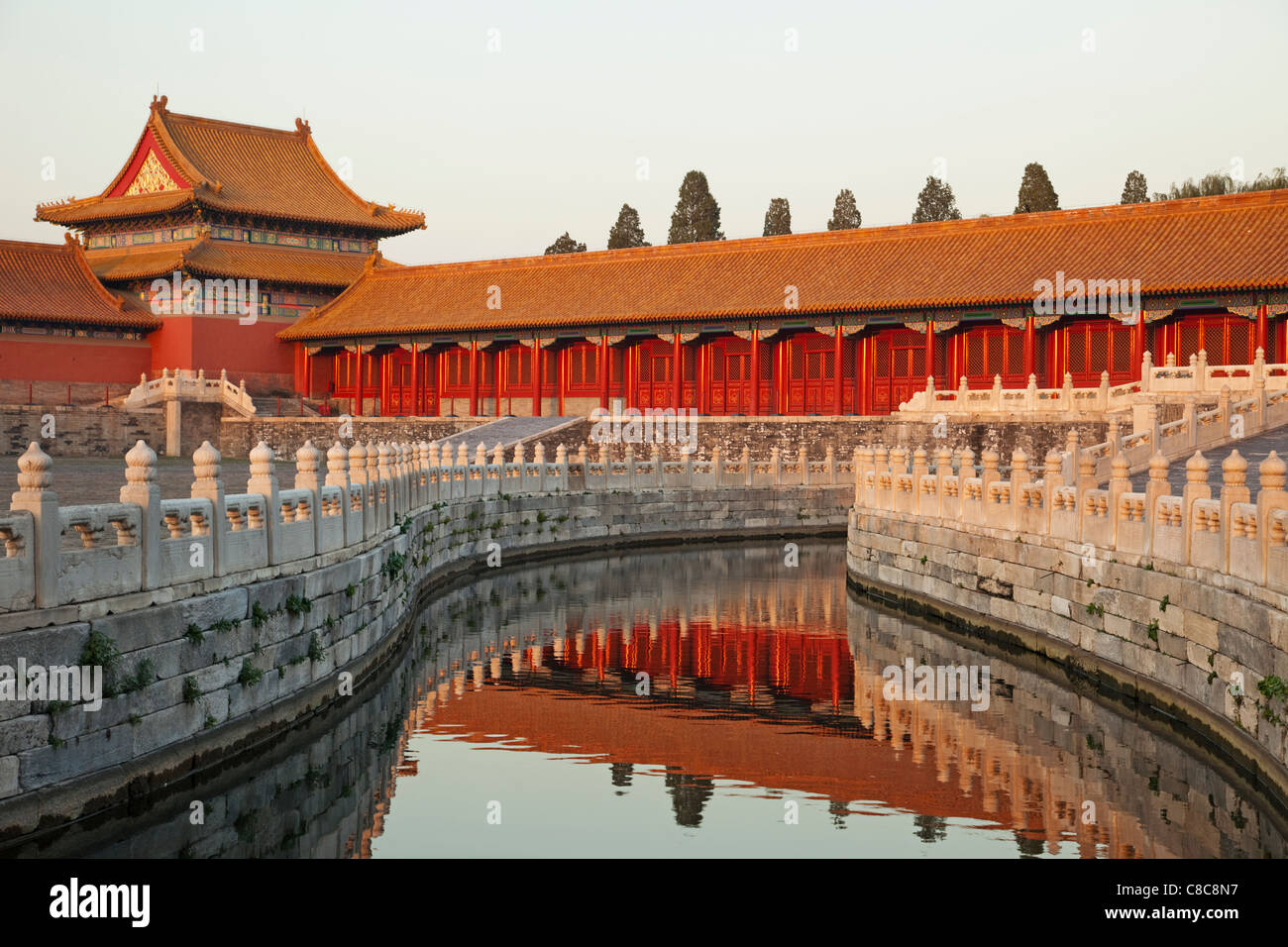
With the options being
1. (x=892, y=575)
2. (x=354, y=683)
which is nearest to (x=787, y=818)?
(x=354, y=683)

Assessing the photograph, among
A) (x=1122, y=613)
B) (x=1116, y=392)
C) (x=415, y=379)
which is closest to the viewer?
(x=1122, y=613)

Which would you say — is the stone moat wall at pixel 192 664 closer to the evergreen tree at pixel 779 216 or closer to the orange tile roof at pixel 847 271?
the orange tile roof at pixel 847 271

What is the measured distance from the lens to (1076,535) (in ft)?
54.3

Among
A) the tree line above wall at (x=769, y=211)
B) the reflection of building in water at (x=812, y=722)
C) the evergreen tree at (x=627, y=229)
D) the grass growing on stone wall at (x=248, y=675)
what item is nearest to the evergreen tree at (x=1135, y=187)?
the tree line above wall at (x=769, y=211)

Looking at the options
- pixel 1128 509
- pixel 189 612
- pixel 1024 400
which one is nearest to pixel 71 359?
pixel 1024 400

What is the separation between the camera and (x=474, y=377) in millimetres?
47125

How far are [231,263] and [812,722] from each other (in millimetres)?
39514

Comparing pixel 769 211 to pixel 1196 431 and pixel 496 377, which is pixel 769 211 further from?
pixel 1196 431
